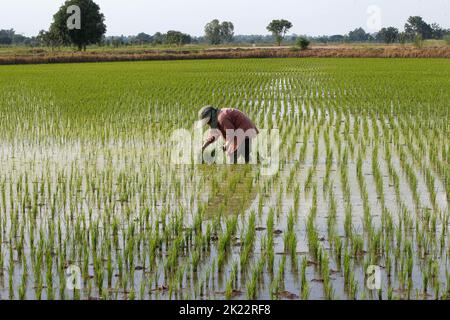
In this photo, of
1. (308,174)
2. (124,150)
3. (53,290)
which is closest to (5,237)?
(53,290)

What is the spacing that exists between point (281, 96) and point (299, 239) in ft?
35.7

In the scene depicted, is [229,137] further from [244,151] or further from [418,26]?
[418,26]

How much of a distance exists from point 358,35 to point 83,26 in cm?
5972

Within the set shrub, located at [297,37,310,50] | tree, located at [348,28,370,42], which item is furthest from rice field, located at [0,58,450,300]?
tree, located at [348,28,370,42]

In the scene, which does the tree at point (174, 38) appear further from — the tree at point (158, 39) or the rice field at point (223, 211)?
the rice field at point (223, 211)

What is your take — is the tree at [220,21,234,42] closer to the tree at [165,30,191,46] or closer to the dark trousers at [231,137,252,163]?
the tree at [165,30,191,46]

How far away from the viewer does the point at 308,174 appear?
267 inches

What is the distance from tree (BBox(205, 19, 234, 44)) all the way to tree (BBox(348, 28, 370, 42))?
1960cm

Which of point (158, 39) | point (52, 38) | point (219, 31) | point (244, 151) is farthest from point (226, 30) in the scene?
point (244, 151)

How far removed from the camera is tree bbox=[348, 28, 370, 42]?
10362 centimetres

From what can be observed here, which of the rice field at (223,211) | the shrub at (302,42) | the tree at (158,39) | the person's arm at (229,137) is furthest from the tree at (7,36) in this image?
the person's arm at (229,137)

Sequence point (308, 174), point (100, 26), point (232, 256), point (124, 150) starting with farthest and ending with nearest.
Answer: point (100, 26) → point (124, 150) → point (308, 174) → point (232, 256)

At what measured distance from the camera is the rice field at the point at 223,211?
12.8 feet
